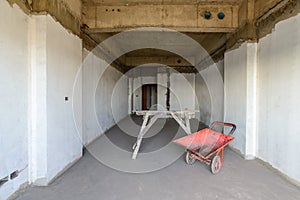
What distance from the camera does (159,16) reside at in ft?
12.0

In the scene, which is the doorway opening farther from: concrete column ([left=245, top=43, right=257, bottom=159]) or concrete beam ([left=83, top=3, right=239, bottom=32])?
concrete column ([left=245, top=43, right=257, bottom=159])

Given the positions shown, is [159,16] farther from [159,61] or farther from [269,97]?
[159,61]

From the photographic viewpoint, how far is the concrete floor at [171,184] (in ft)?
7.39

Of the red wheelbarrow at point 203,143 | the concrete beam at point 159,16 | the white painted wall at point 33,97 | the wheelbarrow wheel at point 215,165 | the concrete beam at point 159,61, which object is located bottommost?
the wheelbarrow wheel at point 215,165

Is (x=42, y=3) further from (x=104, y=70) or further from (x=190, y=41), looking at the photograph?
(x=190, y=41)

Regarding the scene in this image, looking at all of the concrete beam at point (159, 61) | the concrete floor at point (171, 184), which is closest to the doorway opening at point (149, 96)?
the concrete beam at point (159, 61)

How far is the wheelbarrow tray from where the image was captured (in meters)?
3.13

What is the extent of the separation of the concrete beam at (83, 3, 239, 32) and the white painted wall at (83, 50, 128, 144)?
2.93ft

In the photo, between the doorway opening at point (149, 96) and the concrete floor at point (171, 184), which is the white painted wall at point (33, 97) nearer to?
the concrete floor at point (171, 184)

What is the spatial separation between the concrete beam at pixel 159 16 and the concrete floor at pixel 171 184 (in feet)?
8.46

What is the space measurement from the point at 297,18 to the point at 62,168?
3824mm

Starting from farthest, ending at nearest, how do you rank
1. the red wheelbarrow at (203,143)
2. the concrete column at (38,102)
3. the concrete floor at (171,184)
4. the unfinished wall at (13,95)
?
the red wheelbarrow at (203,143), the concrete column at (38,102), the concrete floor at (171,184), the unfinished wall at (13,95)

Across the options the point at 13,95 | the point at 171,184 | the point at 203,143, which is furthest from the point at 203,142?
the point at 13,95

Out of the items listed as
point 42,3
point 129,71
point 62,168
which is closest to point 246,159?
point 62,168
